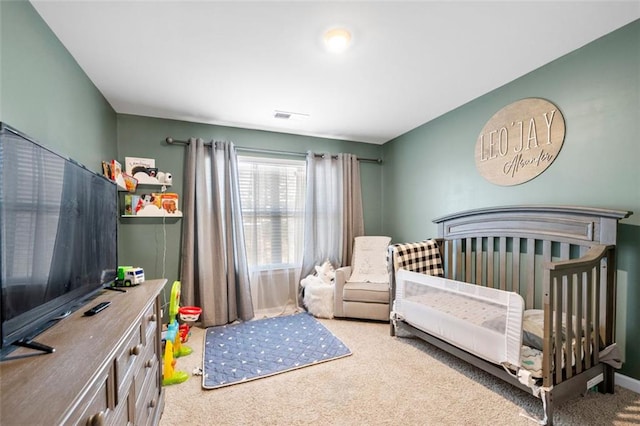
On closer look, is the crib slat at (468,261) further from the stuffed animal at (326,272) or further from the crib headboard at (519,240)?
the stuffed animal at (326,272)

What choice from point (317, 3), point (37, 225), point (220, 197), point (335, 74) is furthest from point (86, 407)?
point (220, 197)

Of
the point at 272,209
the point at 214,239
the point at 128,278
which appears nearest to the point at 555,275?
the point at 128,278

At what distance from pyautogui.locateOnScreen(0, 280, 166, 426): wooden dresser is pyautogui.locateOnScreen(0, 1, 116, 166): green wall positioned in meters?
0.74

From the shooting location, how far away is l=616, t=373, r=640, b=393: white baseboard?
1718mm

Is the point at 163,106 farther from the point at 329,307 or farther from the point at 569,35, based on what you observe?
the point at 569,35

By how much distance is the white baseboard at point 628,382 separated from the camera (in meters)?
1.72

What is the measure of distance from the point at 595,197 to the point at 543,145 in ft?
1.72

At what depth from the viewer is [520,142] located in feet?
7.48

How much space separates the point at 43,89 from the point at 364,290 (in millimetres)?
2999

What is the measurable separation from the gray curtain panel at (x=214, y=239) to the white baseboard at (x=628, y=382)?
3127 millimetres

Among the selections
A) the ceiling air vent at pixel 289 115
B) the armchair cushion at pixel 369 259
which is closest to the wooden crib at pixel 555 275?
the armchair cushion at pixel 369 259

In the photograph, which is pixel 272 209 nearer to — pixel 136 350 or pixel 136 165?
pixel 136 165

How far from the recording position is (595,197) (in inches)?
73.6

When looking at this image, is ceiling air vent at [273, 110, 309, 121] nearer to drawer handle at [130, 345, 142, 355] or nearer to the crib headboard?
the crib headboard
